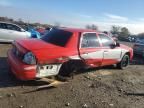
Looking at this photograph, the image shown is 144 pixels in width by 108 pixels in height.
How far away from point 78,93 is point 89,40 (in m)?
2.31

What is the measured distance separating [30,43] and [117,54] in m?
3.83

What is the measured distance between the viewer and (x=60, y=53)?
23.0 feet

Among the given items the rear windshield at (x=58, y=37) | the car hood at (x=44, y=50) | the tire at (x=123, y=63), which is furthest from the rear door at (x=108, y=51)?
the car hood at (x=44, y=50)

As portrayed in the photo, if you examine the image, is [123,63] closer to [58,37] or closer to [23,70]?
[58,37]

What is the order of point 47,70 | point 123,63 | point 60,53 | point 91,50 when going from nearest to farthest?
point 47,70, point 60,53, point 91,50, point 123,63

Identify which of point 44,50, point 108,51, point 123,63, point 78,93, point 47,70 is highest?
point 44,50

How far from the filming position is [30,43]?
282 inches

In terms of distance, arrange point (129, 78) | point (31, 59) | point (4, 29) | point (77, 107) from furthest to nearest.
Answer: point (4, 29) < point (129, 78) < point (31, 59) < point (77, 107)

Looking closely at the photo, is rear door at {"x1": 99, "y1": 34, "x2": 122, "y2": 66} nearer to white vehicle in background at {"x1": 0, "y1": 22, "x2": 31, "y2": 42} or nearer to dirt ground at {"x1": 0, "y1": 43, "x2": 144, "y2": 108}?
dirt ground at {"x1": 0, "y1": 43, "x2": 144, "y2": 108}

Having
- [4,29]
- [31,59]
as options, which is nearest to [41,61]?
[31,59]

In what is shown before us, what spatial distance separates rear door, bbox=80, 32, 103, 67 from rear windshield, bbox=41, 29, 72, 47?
20.7 inches

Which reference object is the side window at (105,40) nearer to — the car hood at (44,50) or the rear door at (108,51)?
the rear door at (108,51)

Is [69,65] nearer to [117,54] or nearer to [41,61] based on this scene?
[41,61]

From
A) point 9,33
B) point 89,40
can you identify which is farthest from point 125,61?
point 9,33
